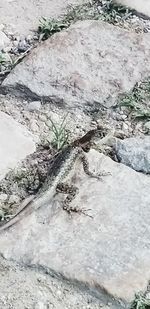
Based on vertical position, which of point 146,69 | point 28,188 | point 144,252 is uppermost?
point 146,69

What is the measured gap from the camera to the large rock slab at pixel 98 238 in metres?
3.54

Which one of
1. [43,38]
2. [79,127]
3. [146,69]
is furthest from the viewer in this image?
[43,38]

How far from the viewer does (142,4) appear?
229 inches

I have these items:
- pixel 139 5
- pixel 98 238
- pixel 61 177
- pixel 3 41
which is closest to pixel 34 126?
pixel 61 177

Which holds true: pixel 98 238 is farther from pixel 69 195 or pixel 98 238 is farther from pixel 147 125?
pixel 147 125

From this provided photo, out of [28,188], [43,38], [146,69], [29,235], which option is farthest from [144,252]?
[43,38]

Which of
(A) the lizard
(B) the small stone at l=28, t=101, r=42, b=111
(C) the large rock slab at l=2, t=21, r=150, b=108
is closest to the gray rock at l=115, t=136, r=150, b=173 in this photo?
(A) the lizard

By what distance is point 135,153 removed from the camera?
4383mm

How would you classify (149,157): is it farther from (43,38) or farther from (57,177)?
(43,38)

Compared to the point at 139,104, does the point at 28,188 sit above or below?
below

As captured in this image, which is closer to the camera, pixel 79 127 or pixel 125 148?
pixel 125 148

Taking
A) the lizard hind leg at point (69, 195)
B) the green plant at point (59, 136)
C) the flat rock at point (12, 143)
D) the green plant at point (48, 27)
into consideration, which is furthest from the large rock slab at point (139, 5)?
the lizard hind leg at point (69, 195)

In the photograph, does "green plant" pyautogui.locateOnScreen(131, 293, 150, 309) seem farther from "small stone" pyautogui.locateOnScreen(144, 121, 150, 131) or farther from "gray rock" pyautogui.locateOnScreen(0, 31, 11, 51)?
"gray rock" pyautogui.locateOnScreen(0, 31, 11, 51)

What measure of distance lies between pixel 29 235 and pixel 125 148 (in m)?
1.00
